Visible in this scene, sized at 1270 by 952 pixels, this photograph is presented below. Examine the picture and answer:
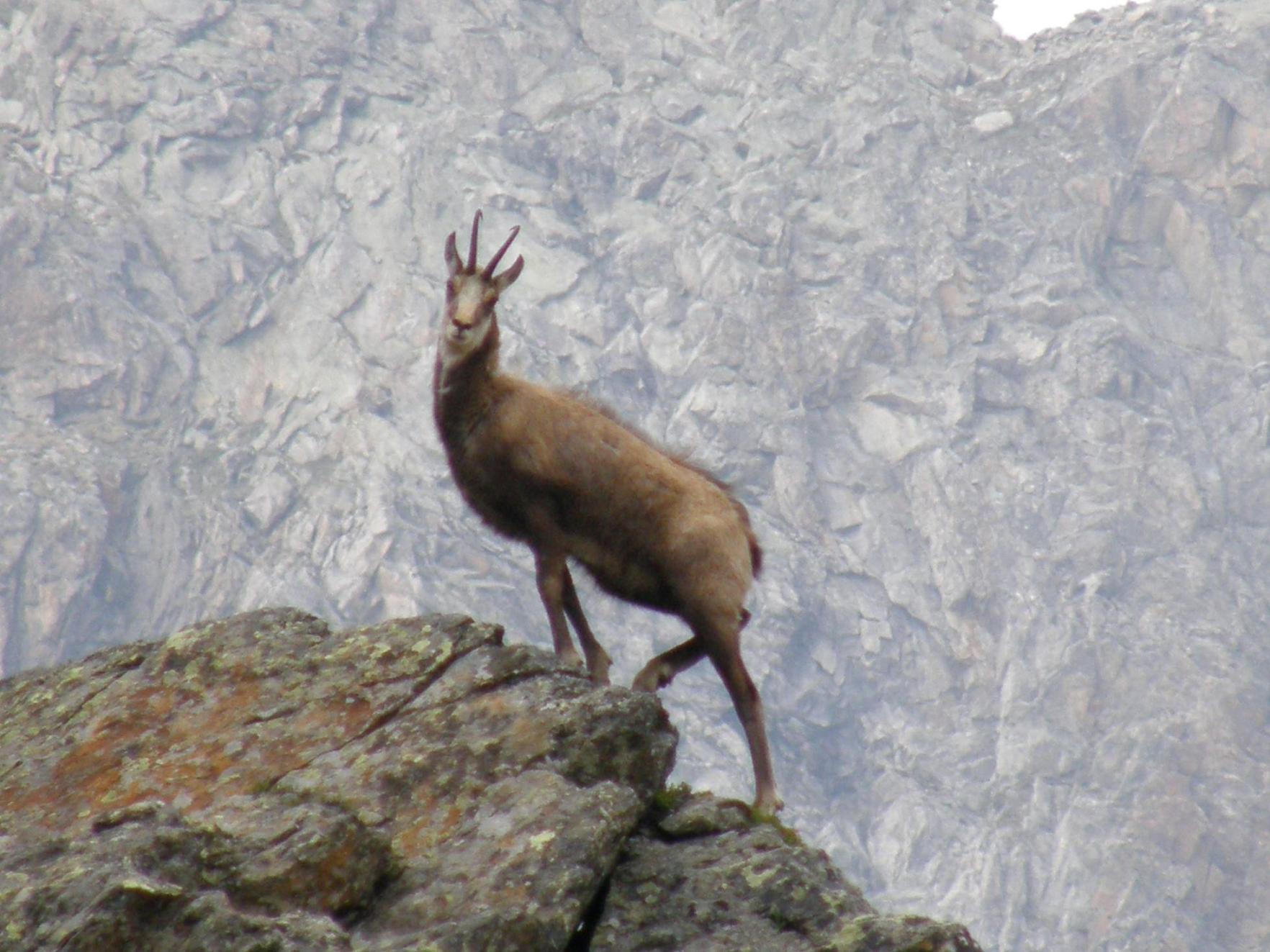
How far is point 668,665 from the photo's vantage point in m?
11.6

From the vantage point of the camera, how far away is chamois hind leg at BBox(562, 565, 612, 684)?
11336 millimetres

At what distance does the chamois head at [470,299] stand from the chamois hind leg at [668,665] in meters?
3.21

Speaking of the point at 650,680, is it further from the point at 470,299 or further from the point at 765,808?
the point at 470,299

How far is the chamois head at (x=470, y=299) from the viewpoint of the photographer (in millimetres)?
11781

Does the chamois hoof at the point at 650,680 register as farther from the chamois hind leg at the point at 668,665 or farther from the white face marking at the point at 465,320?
the white face marking at the point at 465,320

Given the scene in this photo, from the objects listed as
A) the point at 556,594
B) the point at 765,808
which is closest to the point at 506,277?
the point at 556,594

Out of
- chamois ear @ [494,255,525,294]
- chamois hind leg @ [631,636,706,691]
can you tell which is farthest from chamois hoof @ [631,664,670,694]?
chamois ear @ [494,255,525,294]

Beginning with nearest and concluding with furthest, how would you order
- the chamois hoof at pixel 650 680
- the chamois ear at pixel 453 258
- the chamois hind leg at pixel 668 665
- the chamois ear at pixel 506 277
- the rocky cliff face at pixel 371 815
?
the rocky cliff face at pixel 371 815, the chamois hoof at pixel 650 680, the chamois hind leg at pixel 668 665, the chamois ear at pixel 506 277, the chamois ear at pixel 453 258

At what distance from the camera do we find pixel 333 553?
186000mm

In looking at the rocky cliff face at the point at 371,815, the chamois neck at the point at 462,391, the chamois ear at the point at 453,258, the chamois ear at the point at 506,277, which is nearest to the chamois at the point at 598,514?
the chamois neck at the point at 462,391

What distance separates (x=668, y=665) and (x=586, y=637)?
30.0 inches

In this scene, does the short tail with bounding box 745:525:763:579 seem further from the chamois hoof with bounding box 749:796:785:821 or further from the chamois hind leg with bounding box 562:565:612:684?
the chamois hoof with bounding box 749:796:785:821

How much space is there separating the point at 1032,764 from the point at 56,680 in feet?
667

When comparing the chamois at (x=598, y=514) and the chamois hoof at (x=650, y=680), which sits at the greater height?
the chamois at (x=598, y=514)
